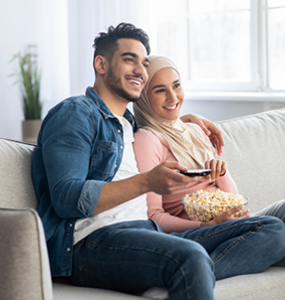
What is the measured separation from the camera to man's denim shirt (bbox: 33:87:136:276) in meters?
1.25

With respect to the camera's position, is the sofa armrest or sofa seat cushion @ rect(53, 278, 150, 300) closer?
the sofa armrest

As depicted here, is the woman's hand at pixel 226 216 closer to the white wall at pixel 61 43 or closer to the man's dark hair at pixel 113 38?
the man's dark hair at pixel 113 38

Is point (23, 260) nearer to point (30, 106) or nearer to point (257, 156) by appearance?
point (257, 156)

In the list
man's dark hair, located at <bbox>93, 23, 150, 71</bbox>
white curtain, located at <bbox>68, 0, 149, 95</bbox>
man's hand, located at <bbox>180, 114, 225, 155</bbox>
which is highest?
white curtain, located at <bbox>68, 0, 149, 95</bbox>

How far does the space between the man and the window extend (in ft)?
6.21

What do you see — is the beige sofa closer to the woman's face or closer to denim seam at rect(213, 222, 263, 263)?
denim seam at rect(213, 222, 263, 263)

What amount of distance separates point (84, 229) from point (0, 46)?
8.63 ft

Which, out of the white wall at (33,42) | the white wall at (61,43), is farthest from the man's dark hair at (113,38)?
the white wall at (33,42)

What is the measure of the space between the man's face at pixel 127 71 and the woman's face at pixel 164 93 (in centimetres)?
16

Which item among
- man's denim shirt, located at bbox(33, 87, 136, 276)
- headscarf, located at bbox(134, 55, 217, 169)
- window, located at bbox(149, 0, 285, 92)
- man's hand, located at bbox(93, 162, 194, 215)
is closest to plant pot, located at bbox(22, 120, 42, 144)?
window, located at bbox(149, 0, 285, 92)

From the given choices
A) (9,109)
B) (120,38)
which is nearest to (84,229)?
(120,38)

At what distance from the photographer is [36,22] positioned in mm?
3709

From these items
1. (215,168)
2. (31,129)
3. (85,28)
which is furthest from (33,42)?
(215,168)

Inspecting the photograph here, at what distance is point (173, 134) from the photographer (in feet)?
5.73
